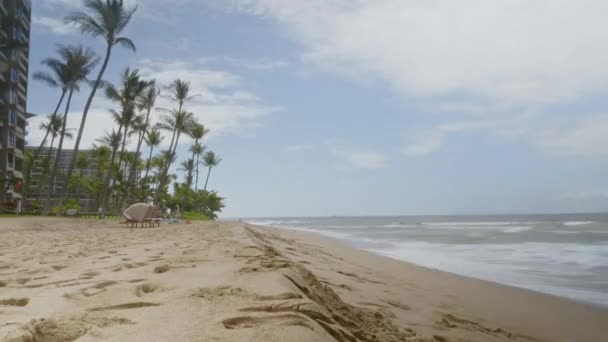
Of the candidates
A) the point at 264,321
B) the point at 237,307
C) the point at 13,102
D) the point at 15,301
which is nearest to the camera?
the point at 264,321

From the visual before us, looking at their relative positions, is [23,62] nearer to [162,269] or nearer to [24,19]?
[24,19]

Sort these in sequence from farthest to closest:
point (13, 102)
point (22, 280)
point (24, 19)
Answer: point (24, 19)
point (13, 102)
point (22, 280)

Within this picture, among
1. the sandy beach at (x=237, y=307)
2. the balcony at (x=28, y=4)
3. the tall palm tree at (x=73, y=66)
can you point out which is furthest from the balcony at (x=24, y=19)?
the sandy beach at (x=237, y=307)

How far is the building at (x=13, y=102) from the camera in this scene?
1269 inches

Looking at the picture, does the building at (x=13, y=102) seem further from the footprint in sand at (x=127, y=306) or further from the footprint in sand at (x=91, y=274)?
the footprint in sand at (x=127, y=306)

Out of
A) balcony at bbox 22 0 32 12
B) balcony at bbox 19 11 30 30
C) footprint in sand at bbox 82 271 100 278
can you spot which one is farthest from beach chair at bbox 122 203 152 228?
balcony at bbox 22 0 32 12

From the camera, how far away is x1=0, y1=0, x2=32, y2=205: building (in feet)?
106

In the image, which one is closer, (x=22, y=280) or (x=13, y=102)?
(x=22, y=280)

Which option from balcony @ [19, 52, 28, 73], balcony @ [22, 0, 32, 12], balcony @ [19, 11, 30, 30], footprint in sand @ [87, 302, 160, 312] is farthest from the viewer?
balcony @ [19, 52, 28, 73]

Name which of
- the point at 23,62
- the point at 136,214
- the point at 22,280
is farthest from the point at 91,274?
the point at 23,62

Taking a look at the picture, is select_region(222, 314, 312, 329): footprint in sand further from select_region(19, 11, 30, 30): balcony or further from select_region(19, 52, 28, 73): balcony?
select_region(19, 52, 28, 73): balcony

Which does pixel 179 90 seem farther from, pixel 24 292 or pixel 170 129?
pixel 24 292

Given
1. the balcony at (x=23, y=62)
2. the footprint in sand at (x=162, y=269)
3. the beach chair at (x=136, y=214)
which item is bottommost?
the footprint in sand at (x=162, y=269)

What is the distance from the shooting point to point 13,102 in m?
37.9
